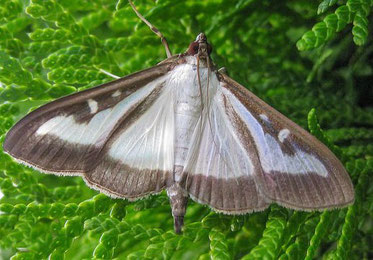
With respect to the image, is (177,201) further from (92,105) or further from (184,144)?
(92,105)

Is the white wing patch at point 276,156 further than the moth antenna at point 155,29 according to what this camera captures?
No

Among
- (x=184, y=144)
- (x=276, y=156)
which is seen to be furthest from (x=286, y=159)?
(x=184, y=144)

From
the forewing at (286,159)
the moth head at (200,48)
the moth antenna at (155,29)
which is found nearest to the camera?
the forewing at (286,159)

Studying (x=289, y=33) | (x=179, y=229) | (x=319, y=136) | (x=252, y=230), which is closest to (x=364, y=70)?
(x=289, y=33)

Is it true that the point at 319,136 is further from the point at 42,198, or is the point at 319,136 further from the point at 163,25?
the point at 42,198

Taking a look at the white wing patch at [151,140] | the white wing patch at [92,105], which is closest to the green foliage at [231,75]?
the white wing patch at [151,140]

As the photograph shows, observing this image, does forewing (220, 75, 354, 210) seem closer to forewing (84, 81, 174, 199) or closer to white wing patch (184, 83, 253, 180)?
white wing patch (184, 83, 253, 180)

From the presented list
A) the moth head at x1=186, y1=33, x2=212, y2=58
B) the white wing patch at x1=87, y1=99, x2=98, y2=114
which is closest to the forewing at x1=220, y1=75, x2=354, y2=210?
the moth head at x1=186, y1=33, x2=212, y2=58

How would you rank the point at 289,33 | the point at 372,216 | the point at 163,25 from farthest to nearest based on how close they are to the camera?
the point at 289,33 → the point at 163,25 → the point at 372,216

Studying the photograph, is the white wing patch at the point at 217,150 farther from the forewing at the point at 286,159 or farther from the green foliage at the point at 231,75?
the green foliage at the point at 231,75
